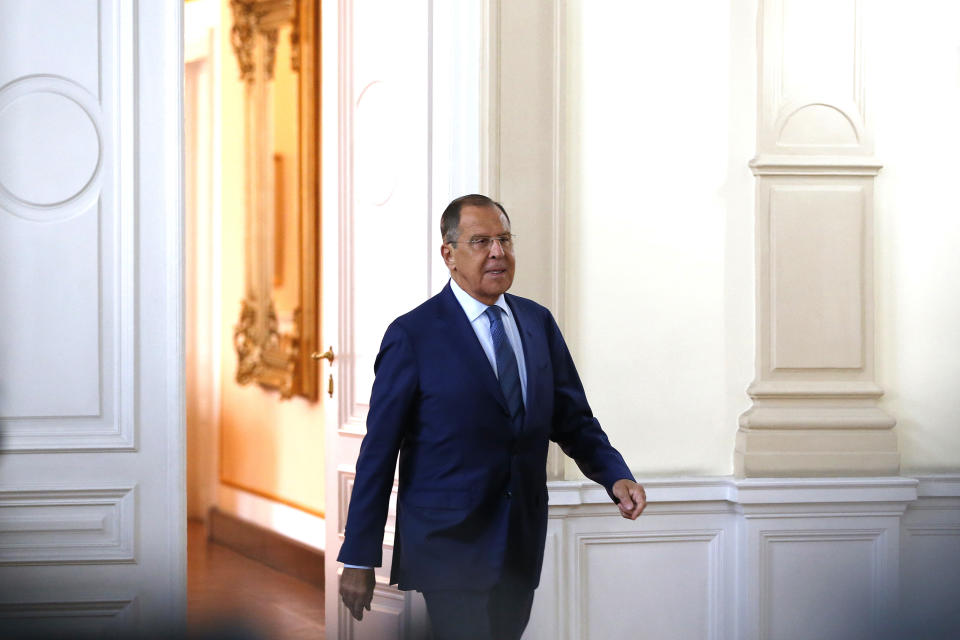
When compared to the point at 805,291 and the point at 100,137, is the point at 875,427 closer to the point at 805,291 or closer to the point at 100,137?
the point at 805,291

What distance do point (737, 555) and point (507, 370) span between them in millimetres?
1519

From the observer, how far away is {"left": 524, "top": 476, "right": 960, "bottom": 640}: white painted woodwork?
3365 mm

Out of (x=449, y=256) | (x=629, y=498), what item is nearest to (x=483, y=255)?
(x=449, y=256)

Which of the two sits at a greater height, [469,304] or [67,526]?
[469,304]

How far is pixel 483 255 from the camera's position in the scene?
7.60 ft

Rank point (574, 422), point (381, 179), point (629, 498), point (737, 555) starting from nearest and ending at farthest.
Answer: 1. point (629, 498)
2. point (574, 422)
3. point (737, 555)
4. point (381, 179)

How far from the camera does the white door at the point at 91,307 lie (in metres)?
2.93

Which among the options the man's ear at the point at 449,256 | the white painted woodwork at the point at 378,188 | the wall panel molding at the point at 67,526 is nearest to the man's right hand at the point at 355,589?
the man's ear at the point at 449,256

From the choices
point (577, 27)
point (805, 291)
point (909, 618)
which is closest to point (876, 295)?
point (805, 291)

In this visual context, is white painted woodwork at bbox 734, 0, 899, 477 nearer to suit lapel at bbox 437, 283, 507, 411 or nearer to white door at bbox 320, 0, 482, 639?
white door at bbox 320, 0, 482, 639

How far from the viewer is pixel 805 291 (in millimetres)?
3453

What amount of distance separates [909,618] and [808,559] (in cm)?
302

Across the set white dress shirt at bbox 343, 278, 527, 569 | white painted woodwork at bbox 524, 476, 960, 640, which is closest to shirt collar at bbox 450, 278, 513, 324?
white dress shirt at bbox 343, 278, 527, 569

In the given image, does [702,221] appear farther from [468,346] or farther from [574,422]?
[468,346]
